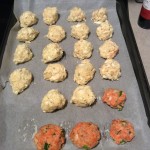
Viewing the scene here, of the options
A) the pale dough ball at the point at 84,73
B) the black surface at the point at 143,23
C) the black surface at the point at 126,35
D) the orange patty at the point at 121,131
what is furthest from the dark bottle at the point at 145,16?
the orange patty at the point at 121,131

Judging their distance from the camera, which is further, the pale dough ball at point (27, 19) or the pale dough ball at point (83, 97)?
the pale dough ball at point (27, 19)

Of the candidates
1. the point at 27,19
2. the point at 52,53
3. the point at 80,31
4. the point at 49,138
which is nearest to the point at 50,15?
the point at 27,19

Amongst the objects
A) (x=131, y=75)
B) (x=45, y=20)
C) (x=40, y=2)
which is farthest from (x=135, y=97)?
(x=40, y=2)

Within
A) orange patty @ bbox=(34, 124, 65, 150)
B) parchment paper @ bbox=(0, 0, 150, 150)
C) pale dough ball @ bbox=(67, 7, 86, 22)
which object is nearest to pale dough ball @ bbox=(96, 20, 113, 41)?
parchment paper @ bbox=(0, 0, 150, 150)

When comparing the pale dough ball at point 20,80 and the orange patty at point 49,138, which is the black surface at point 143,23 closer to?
the pale dough ball at point 20,80

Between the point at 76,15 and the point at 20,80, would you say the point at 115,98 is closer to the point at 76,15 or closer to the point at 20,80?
the point at 20,80

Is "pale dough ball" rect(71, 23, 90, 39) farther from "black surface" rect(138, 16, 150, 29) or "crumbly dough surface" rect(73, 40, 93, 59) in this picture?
"black surface" rect(138, 16, 150, 29)
